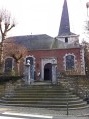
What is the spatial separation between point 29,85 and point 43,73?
1226 cm

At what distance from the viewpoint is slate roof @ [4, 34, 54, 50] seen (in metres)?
32.7

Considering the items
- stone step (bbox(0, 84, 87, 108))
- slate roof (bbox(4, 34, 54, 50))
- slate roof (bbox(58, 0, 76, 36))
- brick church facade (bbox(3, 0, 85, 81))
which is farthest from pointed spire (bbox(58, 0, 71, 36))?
stone step (bbox(0, 84, 87, 108))

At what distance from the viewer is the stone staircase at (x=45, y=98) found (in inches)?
592

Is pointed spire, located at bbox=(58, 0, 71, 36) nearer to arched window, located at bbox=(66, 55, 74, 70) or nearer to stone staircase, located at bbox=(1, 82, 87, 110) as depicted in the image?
arched window, located at bbox=(66, 55, 74, 70)

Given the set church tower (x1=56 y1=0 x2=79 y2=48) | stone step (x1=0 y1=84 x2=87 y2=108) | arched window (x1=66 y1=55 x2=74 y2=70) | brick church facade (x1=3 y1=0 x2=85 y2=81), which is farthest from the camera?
church tower (x1=56 y1=0 x2=79 y2=48)

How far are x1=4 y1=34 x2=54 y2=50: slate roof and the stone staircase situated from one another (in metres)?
14.7

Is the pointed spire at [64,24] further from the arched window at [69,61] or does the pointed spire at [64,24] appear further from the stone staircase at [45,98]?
the stone staircase at [45,98]

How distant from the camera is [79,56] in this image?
30906 mm

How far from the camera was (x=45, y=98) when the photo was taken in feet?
52.8

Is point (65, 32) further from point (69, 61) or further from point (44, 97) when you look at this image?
point (44, 97)

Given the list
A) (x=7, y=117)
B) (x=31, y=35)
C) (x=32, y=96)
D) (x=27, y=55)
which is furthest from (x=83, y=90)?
(x=31, y=35)

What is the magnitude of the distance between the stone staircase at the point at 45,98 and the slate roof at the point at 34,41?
1465 centimetres

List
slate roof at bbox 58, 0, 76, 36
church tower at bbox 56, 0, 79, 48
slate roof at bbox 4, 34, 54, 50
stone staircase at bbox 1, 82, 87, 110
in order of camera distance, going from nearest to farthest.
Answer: stone staircase at bbox 1, 82, 87, 110 < slate roof at bbox 4, 34, 54, 50 < church tower at bbox 56, 0, 79, 48 < slate roof at bbox 58, 0, 76, 36

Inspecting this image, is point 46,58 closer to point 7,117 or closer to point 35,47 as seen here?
point 35,47
